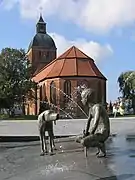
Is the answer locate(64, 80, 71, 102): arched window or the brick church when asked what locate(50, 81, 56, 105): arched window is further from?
locate(64, 80, 71, 102): arched window

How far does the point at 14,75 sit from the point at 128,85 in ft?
68.3

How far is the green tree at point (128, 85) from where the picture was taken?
73.5m

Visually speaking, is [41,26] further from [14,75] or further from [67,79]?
[14,75]

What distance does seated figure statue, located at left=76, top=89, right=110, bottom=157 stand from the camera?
8.02 metres

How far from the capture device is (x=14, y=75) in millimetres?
70062

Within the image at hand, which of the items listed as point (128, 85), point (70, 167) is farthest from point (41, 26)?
point (70, 167)

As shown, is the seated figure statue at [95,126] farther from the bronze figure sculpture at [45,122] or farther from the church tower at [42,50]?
the church tower at [42,50]

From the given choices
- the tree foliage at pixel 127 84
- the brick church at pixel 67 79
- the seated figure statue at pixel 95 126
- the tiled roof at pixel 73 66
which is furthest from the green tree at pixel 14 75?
the seated figure statue at pixel 95 126

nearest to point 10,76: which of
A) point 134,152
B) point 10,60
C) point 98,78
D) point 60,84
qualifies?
point 10,60

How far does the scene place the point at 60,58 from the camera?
8562 centimetres

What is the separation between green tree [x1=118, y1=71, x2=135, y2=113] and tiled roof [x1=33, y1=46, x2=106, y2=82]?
440cm

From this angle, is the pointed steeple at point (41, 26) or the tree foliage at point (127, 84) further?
the pointed steeple at point (41, 26)

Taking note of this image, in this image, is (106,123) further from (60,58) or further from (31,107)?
(31,107)

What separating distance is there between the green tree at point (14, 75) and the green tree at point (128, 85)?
17770 millimetres
